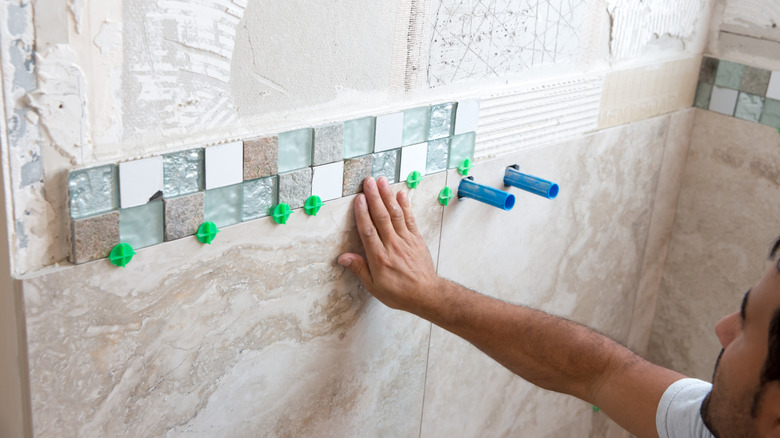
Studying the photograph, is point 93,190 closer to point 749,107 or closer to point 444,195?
point 444,195

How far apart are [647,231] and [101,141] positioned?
1.23 meters

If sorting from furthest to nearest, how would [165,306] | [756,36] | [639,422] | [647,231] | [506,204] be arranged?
[647,231] → [756,36] → [506,204] → [639,422] → [165,306]

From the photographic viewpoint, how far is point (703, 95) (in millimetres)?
1656

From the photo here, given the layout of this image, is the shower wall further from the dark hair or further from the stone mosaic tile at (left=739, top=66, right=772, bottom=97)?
the dark hair

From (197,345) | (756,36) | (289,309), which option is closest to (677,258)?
(756,36)

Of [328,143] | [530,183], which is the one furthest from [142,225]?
[530,183]

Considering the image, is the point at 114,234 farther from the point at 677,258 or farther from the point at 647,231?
the point at 677,258

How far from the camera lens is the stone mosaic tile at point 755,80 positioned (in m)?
1.57

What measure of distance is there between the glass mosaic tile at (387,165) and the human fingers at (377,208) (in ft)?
0.06

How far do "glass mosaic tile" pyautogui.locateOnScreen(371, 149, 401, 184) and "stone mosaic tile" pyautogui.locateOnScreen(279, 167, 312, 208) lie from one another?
0.37 feet

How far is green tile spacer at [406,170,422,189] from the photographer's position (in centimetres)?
112

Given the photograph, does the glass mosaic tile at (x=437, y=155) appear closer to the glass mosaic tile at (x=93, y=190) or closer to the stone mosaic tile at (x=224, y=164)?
the stone mosaic tile at (x=224, y=164)

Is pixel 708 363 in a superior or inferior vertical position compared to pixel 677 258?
inferior

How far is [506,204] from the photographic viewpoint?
113cm
